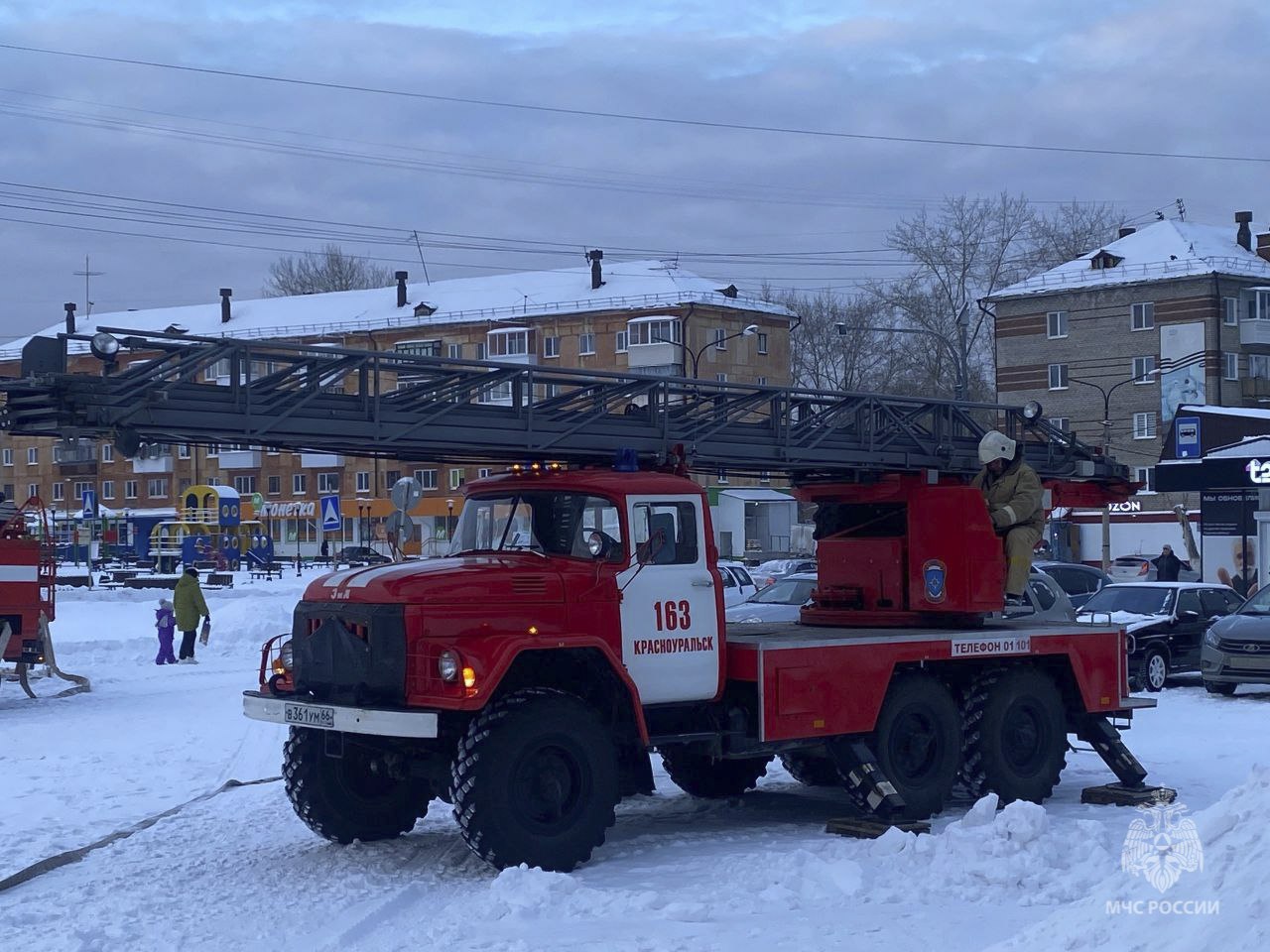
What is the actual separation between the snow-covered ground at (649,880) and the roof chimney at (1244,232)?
6447 cm

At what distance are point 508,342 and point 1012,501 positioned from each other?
67.9 meters

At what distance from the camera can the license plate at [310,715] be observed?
9.57 m

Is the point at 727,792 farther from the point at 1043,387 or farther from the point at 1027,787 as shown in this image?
the point at 1043,387

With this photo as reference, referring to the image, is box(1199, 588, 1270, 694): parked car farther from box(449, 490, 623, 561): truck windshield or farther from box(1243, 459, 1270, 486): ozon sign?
box(449, 490, 623, 561): truck windshield

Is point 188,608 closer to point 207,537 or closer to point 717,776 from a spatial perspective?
point 717,776

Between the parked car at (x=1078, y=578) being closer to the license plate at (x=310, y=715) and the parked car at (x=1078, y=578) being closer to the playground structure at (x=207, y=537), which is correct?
the license plate at (x=310, y=715)

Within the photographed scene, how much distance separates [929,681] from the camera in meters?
11.8

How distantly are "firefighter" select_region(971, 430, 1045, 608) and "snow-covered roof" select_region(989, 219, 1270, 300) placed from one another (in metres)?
60.4

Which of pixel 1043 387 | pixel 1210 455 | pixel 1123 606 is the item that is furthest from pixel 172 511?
pixel 1123 606

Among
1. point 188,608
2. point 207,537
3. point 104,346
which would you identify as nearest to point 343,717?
point 104,346

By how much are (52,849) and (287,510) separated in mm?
77486

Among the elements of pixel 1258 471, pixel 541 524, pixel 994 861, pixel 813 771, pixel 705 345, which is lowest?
pixel 813 771

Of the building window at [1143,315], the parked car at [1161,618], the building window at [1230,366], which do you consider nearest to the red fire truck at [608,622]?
the parked car at [1161,618]

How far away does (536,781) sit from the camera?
31.7 ft
